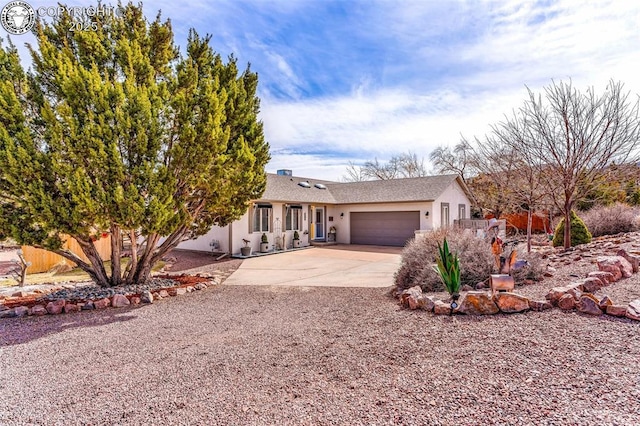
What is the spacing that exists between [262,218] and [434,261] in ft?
33.6

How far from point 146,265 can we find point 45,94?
169 inches

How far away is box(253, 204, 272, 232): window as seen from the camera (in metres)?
15.9

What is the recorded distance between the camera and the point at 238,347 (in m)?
4.39

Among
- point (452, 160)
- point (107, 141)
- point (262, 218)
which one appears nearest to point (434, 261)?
point (107, 141)

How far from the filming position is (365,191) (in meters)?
20.8

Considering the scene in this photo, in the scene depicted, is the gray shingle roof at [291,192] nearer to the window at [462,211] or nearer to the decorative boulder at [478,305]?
the window at [462,211]

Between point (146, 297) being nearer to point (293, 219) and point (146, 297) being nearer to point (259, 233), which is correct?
point (259, 233)

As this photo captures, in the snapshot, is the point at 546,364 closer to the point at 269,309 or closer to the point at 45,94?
the point at 269,309

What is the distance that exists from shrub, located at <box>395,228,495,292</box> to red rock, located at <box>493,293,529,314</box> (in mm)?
1557

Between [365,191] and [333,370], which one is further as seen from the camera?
[365,191]

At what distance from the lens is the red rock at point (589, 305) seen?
4.33 metres

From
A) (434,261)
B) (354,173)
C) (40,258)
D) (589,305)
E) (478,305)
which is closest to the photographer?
(589,305)

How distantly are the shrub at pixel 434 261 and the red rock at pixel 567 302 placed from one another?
1909 mm

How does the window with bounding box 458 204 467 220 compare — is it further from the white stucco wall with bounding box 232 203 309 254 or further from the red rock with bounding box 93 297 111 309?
the red rock with bounding box 93 297 111 309
